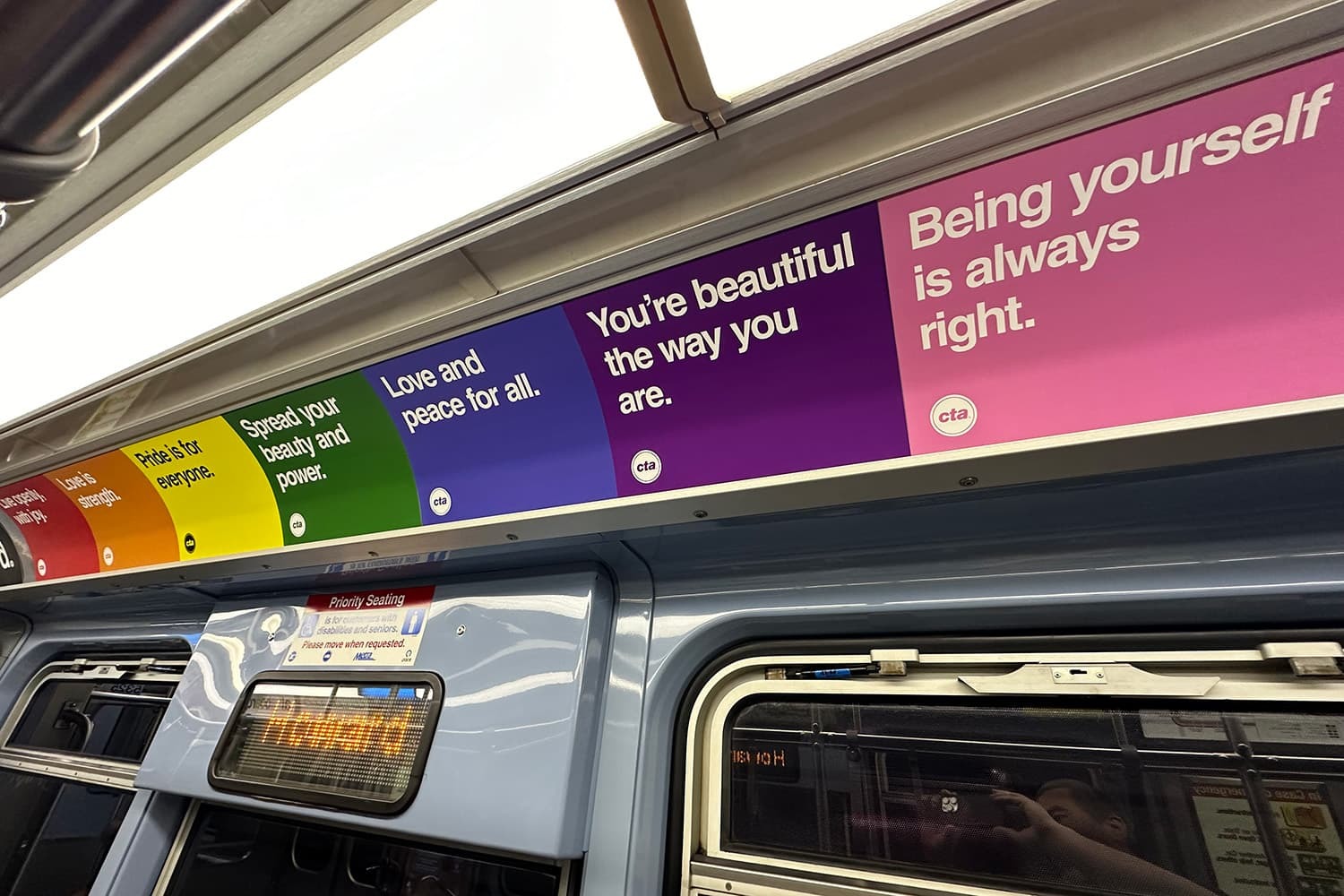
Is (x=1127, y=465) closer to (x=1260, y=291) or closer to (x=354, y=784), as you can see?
(x=1260, y=291)

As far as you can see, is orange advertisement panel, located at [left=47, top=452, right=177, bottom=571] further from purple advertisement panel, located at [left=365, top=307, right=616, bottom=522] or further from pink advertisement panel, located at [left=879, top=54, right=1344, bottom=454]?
pink advertisement panel, located at [left=879, top=54, right=1344, bottom=454]

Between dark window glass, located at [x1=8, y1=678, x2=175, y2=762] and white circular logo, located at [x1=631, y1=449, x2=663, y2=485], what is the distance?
2.54 metres

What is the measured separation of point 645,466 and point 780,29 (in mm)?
816

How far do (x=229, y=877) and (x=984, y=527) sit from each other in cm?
265

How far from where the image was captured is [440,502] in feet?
5.28

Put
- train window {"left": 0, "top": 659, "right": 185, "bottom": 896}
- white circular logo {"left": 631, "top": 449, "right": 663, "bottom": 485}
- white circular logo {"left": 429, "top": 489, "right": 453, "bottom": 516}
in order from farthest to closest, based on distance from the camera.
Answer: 1. train window {"left": 0, "top": 659, "right": 185, "bottom": 896}
2. white circular logo {"left": 429, "top": 489, "right": 453, "bottom": 516}
3. white circular logo {"left": 631, "top": 449, "right": 663, "bottom": 485}

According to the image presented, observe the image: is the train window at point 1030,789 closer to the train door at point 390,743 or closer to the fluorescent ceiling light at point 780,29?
the train door at point 390,743

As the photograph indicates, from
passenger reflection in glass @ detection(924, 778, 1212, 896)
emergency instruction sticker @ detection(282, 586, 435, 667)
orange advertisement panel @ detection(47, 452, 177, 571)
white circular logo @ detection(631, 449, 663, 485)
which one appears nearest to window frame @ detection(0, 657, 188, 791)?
orange advertisement panel @ detection(47, 452, 177, 571)

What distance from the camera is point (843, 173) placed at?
2.99 feet

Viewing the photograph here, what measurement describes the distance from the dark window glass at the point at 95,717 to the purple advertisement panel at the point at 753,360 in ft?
8.63

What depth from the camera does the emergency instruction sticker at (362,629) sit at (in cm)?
177

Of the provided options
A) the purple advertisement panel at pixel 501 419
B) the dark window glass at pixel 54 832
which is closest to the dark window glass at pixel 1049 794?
the purple advertisement panel at pixel 501 419

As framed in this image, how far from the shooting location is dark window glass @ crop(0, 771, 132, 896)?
2521 millimetres

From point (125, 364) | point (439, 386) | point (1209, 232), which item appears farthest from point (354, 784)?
point (1209, 232)
